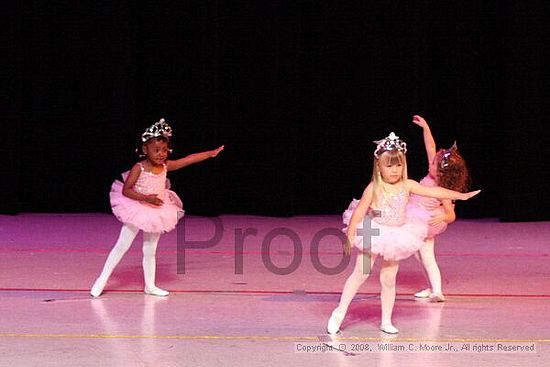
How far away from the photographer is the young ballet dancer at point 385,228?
5.43 m

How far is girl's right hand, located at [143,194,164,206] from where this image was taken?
6.48 metres

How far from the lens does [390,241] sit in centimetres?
544

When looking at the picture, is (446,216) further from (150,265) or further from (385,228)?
(150,265)

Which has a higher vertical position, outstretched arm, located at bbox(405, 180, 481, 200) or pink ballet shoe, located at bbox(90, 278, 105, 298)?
outstretched arm, located at bbox(405, 180, 481, 200)

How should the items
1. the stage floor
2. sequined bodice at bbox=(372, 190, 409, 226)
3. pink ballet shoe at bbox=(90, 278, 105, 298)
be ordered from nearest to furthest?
1. the stage floor
2. sequined bodice at bbox=(372, 190, 409, 226)
3. pink ballet shoe at bbox=(90, 278, 105, 298)

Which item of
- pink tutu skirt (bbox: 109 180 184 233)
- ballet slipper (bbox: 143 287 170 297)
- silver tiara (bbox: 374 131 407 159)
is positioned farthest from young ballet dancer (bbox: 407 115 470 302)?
ballet slipper (bbox: 143 287 170 297)

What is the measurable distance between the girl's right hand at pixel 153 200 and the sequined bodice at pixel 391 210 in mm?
1680

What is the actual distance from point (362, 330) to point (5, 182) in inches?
269

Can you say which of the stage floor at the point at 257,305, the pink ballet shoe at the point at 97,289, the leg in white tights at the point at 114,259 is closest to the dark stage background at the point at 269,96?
the stage floor at the point at 257,305

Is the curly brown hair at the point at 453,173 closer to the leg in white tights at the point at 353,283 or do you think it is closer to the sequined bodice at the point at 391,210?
the sequined bodice at the point at 391,210

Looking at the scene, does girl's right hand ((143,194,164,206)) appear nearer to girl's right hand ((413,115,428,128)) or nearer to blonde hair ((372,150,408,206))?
blonde hair ((372,150,408,206))

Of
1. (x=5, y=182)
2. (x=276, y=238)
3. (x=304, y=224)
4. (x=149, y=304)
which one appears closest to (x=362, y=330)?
(x=149, y=304)

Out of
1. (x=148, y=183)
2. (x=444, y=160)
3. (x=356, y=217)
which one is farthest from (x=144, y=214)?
(x=444, y=160)

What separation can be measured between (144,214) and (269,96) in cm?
485
